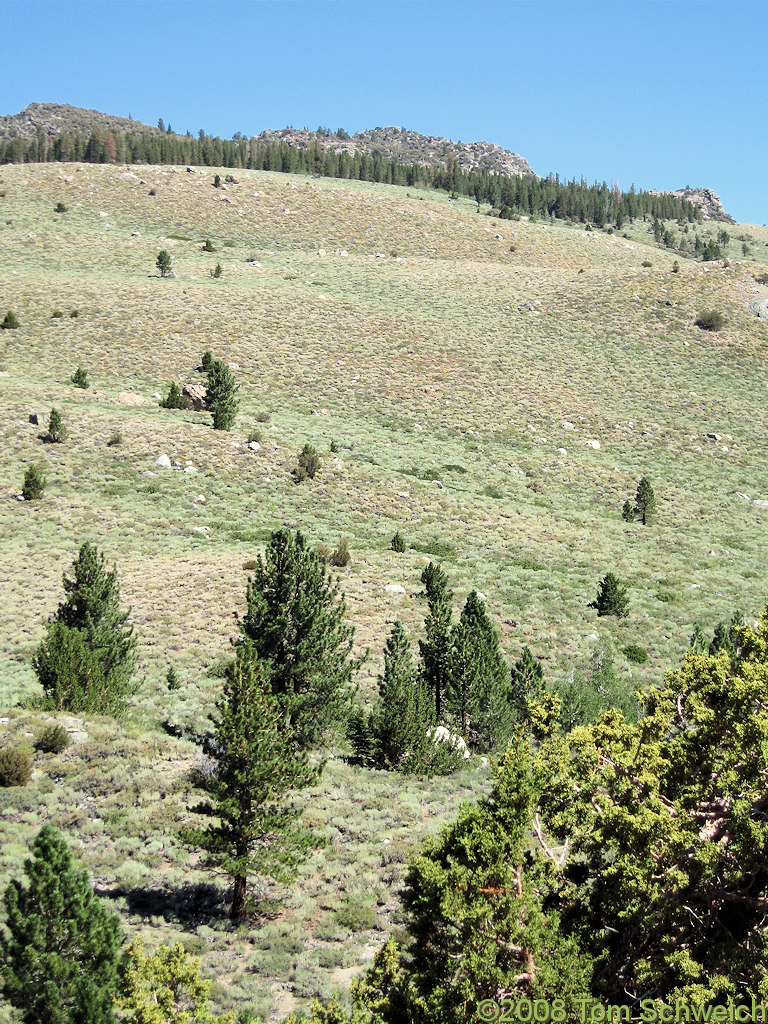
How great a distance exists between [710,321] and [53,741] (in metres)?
74.2

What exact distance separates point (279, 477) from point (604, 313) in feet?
162

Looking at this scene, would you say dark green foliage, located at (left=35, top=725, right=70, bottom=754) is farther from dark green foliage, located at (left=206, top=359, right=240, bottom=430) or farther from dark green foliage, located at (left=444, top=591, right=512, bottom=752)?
dark green foliage, located at (left=206, top=359, right=240, bottom=430)

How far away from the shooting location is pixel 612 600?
33281mm

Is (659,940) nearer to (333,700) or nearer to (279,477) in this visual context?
(333,700)

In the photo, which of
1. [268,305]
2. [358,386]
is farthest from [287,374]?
[268,305]

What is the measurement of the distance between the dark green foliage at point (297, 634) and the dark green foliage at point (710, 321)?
69287mm

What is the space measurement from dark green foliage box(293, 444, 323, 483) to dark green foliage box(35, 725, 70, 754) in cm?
2644

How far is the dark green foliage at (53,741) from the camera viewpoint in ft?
57.6

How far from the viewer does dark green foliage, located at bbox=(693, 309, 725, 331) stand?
244ft

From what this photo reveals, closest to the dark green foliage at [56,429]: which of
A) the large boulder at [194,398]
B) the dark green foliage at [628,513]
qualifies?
the large boulder at [194,398]

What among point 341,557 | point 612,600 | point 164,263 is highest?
point 164,263

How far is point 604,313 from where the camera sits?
77.9m

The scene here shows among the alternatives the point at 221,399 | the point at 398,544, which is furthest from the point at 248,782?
the point at 221,399

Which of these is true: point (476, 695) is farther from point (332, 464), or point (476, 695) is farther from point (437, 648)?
point (332, 464)
